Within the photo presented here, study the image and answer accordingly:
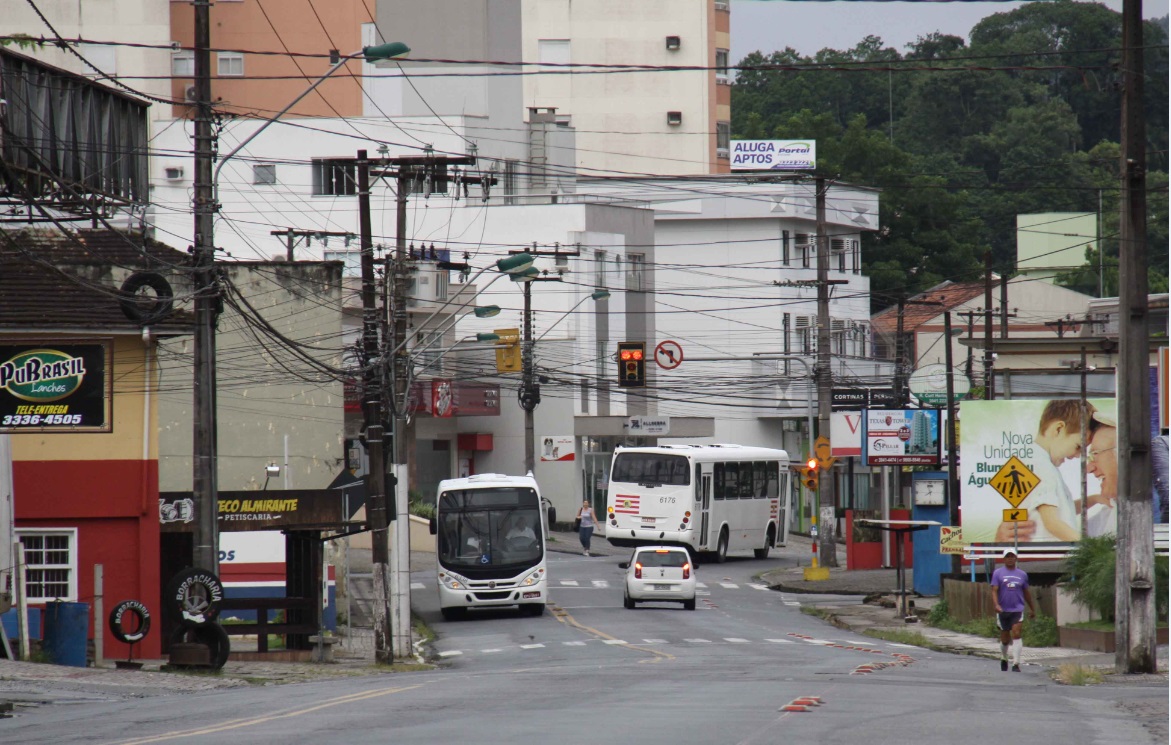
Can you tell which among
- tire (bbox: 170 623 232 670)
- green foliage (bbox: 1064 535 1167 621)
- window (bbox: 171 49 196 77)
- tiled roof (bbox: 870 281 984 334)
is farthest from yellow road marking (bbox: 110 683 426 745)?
tiled roof (bbox: 870 281 984 334)

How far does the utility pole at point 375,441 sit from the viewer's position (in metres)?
28.0

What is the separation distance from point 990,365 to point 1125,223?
87.3ft

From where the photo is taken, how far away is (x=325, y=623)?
33594 millimetres

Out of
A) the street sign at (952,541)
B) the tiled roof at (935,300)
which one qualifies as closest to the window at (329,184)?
the tiled roof at (935,300)

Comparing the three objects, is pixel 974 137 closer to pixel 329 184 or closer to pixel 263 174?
pixel 329 184

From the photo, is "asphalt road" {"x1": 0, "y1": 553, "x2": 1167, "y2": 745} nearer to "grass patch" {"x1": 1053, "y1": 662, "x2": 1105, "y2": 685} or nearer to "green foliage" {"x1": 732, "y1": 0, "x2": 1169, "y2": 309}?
"grass patch" {"x1": 1053, "y1": 662, "x2": 1105, "y2": 685}

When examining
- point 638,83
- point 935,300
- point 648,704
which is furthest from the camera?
point 638,83

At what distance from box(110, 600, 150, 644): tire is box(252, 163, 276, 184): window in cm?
4455

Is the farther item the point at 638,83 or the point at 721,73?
the point at 721,73

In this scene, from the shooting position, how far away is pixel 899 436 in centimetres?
4788

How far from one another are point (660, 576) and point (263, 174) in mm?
36617

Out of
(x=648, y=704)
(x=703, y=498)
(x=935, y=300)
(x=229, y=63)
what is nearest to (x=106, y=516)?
(x=648, y=704)

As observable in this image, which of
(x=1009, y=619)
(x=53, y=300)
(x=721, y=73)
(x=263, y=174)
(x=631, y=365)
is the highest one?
(x=721, y=73)

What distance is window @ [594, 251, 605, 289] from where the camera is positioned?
67750 mm
